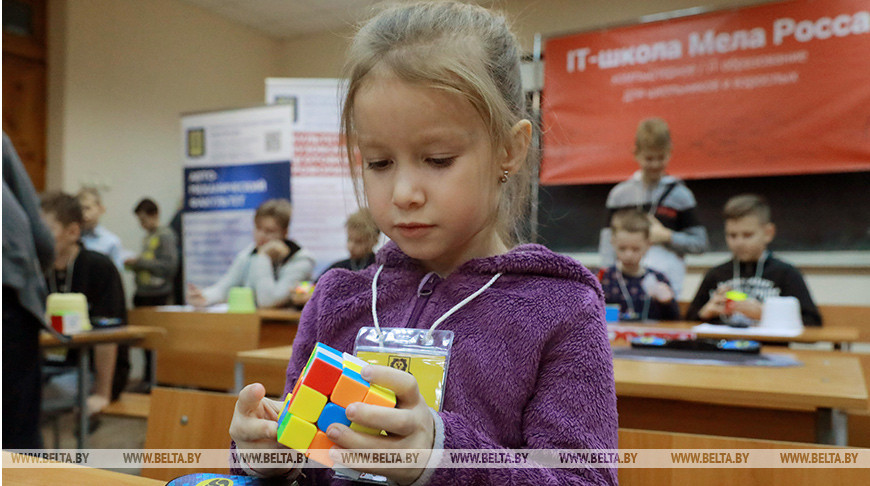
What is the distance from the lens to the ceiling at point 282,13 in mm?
6715

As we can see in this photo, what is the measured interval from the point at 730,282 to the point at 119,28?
582 centimetres

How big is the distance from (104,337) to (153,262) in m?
3.19

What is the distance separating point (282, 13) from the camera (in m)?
7.01

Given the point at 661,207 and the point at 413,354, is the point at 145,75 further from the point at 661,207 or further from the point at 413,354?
the point at 413,354

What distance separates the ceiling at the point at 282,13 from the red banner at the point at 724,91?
107 inches

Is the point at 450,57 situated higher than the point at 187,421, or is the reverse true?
the point at 450,57

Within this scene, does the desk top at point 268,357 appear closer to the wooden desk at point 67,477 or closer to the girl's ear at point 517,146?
the wooden desk at point 67,477

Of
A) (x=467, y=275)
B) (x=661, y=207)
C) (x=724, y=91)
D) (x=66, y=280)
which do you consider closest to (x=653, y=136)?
(x=661, y=207)

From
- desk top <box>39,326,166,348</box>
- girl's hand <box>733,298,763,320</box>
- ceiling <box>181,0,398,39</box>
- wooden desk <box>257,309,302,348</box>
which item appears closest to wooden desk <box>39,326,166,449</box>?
desk top <box>39,326,166,348</box>

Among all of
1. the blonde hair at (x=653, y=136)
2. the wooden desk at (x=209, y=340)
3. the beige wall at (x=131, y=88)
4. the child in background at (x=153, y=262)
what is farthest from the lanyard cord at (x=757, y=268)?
the beige wall at (x=131, y=88)

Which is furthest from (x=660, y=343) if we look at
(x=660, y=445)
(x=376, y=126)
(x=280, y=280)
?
(x=280, y=280)

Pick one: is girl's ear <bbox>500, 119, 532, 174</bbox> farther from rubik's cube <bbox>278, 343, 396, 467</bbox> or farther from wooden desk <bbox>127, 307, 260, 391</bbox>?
wooden desk <bbox>127, 307, 260, 391</bbox>

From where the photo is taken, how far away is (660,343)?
1888 mm

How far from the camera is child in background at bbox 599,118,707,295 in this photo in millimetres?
3455
